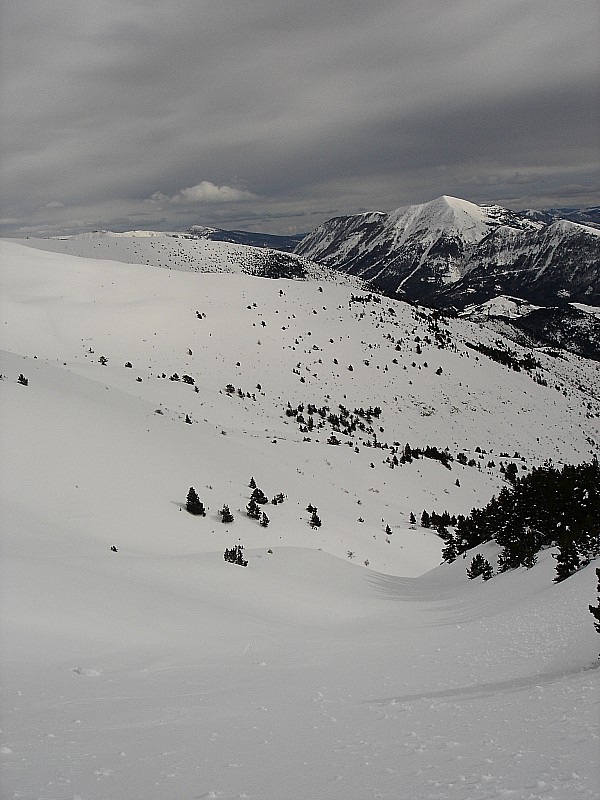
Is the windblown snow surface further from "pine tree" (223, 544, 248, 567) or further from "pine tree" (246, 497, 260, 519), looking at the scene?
"pine tree" (246, 497, 260, 519)

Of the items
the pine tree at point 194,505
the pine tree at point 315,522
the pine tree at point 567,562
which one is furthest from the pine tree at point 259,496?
the pine tree at point 567,562

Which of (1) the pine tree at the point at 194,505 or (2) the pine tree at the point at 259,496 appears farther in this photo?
(2) the pine tree at the point at 259,496

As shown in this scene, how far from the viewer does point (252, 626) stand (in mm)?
11438

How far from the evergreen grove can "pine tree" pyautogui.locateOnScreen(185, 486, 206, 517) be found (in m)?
10.8

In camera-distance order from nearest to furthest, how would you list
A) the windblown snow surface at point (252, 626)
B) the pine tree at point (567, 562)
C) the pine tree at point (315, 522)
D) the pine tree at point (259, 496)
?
the windblown snow surface at point (252, 626)
the pine tree at point (567, 562)
the pine tree at point (315, 522)
the pine tree at point (259, 496)

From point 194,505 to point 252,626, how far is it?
29.1ft

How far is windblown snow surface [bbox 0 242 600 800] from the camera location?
4473mm

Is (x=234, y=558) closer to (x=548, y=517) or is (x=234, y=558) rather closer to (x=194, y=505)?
(x=194, y=505)

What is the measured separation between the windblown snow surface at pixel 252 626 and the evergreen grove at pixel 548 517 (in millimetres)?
1030

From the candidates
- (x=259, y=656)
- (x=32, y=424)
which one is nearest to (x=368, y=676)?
(x=259, y=656)

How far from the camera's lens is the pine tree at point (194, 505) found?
19.7m

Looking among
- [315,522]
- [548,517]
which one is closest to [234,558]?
[315,522]

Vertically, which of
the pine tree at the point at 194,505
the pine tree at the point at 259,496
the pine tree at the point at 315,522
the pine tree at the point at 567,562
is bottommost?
the pine tree at the point at 315,522

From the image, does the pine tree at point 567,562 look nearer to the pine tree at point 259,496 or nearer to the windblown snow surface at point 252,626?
the windblown snow surface at point 252,626
